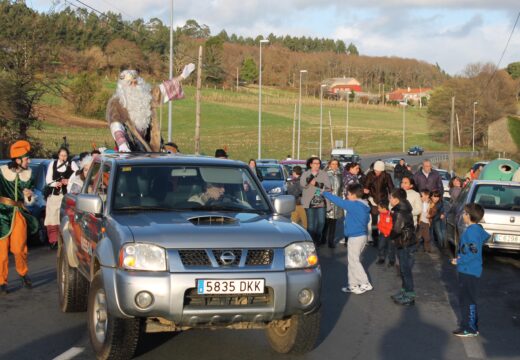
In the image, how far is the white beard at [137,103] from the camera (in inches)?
427

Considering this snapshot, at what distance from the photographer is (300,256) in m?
6.55

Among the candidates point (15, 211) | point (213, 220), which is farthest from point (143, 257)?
point (15, 211)

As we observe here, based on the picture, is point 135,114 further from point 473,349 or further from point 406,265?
point 473,349

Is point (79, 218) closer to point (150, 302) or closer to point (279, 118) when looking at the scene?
point (150, 302)

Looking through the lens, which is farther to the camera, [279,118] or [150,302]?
[279,118]

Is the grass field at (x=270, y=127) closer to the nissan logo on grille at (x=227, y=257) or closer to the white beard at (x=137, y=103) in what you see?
the white beard at (x=137, y=103)

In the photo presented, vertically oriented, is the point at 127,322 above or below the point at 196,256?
below

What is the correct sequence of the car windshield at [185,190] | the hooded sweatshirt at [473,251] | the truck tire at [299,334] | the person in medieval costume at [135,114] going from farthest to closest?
1. the person in medieval costume at [135,114]
2. the hooded sweatshirt at [473,251]
3. the car windshield at [185,190]
4. the truck tire at [299,334]

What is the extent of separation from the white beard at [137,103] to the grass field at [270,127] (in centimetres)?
4108

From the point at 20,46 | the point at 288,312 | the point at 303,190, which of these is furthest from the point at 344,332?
the point at 20,46

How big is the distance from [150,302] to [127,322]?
424 millimetres

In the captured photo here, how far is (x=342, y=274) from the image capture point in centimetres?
1276

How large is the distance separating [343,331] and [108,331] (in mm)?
2858

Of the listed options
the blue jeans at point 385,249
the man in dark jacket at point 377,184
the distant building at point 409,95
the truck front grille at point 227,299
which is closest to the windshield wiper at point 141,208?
the truck front grille at point 227,299
